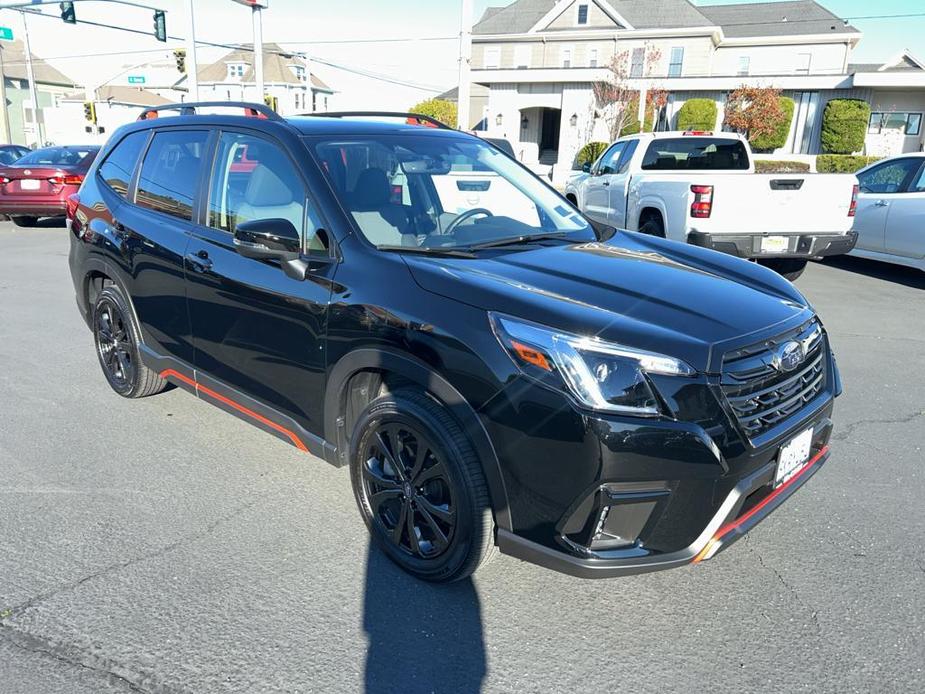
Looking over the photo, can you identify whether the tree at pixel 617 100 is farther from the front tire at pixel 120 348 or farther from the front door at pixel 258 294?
the front door at pixel 258 294

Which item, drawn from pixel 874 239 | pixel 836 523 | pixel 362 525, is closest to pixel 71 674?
pixel 362 525

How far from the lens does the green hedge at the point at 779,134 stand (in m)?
31.8

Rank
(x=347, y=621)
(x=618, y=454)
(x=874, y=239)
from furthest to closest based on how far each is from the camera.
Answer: (x=874, y=239), (x=347, y=621), (x=618, y=454)

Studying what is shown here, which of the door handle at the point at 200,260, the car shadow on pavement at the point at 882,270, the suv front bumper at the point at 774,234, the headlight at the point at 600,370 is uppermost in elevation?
the door handle at the point at 200,260

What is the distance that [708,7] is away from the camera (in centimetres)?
4681

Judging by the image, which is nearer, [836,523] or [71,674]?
[71,674]

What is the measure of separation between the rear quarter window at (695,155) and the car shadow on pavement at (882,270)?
2194 millimetres

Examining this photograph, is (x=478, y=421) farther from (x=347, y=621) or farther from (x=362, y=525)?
(x=362, y=525)

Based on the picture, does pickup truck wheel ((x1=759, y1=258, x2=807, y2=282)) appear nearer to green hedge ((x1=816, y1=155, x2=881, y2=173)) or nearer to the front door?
the front door

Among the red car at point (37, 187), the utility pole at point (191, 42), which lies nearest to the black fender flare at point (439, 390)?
the red car at point (37, 187)

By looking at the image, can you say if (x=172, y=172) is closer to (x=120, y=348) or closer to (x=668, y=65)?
(x=120, y=348)

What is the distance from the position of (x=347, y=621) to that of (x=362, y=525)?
28.2 inches

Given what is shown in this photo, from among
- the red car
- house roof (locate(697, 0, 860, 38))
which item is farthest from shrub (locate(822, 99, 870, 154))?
the red car

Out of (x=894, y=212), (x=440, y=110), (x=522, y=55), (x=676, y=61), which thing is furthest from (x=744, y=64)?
(x=894, y=212)
